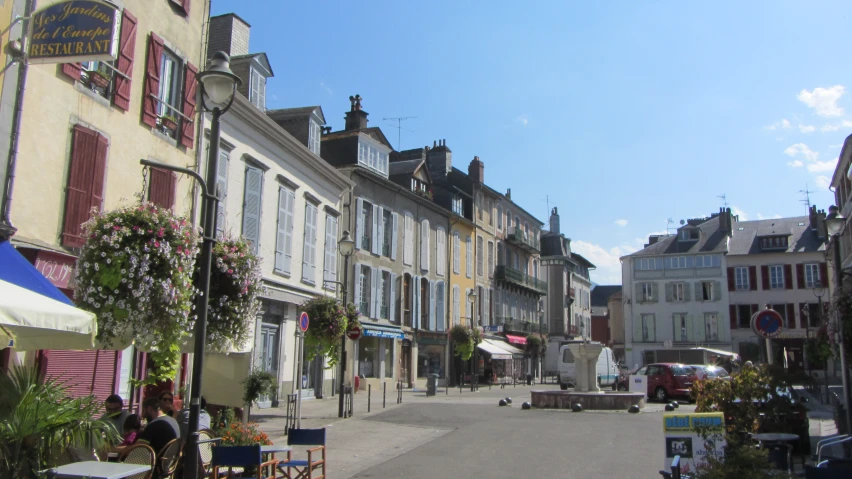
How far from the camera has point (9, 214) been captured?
413 inches

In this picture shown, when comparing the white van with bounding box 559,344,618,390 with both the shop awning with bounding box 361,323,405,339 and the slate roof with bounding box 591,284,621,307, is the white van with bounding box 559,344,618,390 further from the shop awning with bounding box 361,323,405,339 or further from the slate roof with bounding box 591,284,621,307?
the slate roof with bounding box 591,284,621,307

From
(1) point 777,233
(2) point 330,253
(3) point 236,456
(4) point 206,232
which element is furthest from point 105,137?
(1) point 777,233

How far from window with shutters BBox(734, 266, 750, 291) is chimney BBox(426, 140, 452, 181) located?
2501cm

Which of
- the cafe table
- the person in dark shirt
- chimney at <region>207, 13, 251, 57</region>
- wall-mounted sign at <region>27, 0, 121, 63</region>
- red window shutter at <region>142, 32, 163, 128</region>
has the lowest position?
the cafe table

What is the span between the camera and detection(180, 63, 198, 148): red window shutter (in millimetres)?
15328

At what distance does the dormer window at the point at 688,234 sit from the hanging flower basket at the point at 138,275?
171 feet

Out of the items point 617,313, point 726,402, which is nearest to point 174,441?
point 726,402

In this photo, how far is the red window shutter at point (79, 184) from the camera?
11734 millimetres

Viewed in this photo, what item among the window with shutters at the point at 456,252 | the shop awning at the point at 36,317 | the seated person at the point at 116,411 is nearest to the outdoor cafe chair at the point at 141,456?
the shop awning at the point at 36,317

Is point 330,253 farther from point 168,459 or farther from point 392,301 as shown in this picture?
point 168,459

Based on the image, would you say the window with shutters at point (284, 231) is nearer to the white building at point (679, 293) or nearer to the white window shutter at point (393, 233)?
the white window shutter at point (393, 233)

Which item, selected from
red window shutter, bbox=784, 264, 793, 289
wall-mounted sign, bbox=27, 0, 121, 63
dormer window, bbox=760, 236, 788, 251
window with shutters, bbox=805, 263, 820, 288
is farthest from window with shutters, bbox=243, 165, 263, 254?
window with shutters, bbox=805, 263, 820, 288

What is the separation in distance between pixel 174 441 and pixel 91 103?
25.8ft

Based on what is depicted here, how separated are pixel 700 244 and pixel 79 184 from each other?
163 feet
